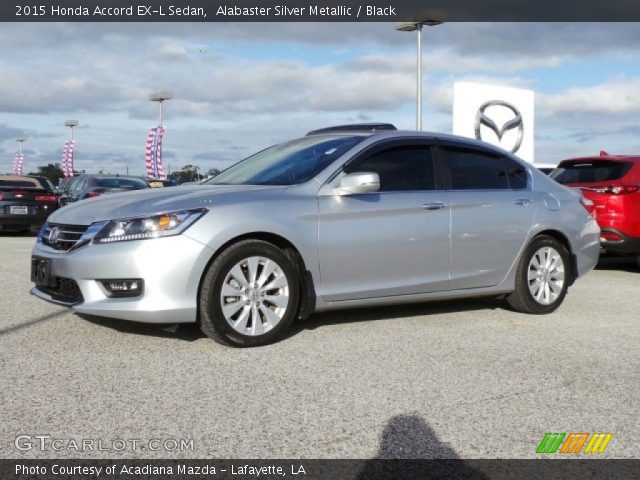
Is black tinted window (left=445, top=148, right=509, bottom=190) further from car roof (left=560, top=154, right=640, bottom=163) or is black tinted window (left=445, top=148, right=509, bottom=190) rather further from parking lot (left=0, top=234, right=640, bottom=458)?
car roof (left=560, top=154, right=640, bottom=163)

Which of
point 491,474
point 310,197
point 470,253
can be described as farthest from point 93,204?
point 491,474

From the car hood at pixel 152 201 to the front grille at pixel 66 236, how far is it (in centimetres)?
4

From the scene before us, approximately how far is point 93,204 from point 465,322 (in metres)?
3.17

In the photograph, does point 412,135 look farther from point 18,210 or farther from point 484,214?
point 18,210

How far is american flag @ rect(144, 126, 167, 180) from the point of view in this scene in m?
44.4

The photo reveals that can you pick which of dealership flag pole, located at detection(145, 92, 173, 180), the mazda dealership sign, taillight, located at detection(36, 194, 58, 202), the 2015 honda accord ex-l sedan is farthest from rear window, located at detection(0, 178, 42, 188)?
dealership flag pole, located at detection(145, 92, 173, 180)

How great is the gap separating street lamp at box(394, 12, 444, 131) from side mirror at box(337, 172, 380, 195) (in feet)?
62.7

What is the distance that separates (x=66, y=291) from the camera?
5414 mm

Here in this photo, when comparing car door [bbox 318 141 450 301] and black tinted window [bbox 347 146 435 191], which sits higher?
black tinted window [bbox 347 146 435 191]

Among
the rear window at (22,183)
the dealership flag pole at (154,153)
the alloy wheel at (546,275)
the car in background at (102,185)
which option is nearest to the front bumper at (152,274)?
the alloy wheel at (546,275)

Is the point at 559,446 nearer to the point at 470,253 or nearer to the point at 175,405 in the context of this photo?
the point at 175,405

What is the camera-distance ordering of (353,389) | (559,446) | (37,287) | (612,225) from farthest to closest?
(612,225), (37,287), (353,389), (559,446)

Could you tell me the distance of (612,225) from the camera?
998 cm

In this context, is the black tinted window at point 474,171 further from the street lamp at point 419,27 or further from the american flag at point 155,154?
the american flag at point 155,154
